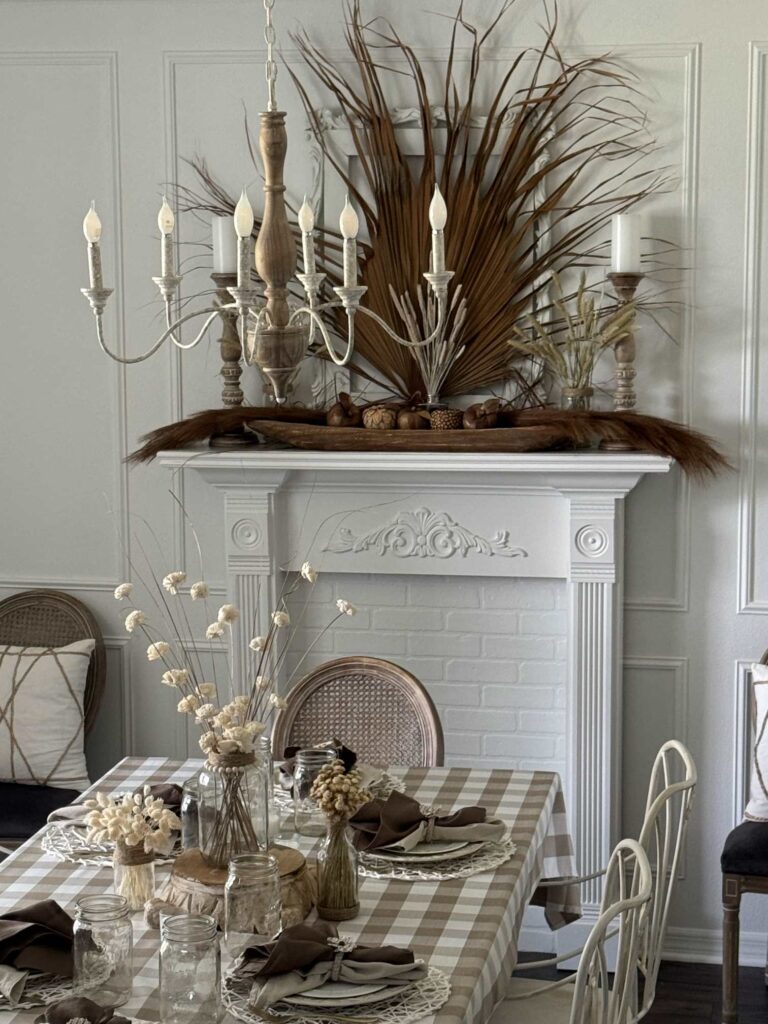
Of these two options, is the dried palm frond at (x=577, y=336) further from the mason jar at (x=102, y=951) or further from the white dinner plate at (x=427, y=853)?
the mason jar at (x=102, y=951)

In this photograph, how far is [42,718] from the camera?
385 centimetres

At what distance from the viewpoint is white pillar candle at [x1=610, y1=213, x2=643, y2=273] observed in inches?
140

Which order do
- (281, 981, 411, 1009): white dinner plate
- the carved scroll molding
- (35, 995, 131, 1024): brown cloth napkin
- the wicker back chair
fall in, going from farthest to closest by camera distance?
the carved scroll molding, the wicker back chair, (281, 981, 411, 1009): white dinner plate, (35, 995, 131, 1024): brown cloth napkin

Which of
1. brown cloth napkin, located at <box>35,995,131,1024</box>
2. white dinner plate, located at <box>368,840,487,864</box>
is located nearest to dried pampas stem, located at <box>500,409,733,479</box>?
white dinner plate, located at <box>368,840,487,864</box>

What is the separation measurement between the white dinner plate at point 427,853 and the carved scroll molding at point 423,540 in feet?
4.46

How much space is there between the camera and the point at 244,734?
2.20 meters

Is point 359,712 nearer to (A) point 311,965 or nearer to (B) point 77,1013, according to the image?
(A) point 311,965

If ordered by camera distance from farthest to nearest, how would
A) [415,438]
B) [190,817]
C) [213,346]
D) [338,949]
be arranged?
[213,346]
[415,438]
[190,817]
[338,949]

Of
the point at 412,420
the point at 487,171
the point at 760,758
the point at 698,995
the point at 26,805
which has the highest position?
the point at 487,171

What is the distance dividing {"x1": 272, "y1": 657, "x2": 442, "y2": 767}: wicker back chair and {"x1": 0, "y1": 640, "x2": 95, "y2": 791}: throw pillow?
0.89 metres

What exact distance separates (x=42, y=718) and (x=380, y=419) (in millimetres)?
1260

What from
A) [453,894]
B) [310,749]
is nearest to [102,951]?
[453,894]

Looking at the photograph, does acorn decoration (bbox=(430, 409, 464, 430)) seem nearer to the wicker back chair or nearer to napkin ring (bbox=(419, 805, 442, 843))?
the wicker back chair

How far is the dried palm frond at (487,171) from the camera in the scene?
3.70 metres
